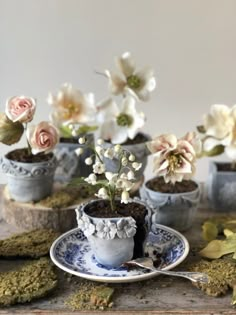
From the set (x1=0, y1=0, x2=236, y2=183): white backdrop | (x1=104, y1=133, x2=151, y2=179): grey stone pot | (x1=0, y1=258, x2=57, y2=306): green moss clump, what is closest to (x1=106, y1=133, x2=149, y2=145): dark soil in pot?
(x1=104, y1=133, x2=151, y2=179): grey stone pot

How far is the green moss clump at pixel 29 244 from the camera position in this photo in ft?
3.08

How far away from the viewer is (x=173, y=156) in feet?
3.00

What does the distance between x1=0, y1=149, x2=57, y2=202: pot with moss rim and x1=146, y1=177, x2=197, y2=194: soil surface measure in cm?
21

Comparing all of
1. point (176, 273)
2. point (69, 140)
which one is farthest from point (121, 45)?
point (176, 273)

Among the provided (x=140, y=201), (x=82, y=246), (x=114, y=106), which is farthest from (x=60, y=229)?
(x=114, y=106)

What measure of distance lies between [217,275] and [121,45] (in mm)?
964

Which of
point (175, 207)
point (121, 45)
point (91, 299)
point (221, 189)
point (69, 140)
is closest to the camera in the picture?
point (91, 299)

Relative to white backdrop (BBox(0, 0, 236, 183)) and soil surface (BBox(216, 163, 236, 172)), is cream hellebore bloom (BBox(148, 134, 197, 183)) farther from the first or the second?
white backdrop (BBox(0, 0, 236, 183))

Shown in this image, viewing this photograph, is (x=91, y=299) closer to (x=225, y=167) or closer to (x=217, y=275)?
(x=217, y=275)

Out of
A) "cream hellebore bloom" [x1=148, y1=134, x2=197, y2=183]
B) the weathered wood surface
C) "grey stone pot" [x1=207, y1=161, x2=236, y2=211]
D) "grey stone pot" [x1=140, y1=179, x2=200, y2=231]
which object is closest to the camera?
the weathered wood surface

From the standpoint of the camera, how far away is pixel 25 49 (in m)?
1.65

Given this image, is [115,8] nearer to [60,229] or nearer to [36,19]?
[36,19]

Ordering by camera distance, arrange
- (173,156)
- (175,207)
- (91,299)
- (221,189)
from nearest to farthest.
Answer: (91,299) < (173,156) < (175,207) < (221,189)

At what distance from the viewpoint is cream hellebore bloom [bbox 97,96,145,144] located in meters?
0.85
